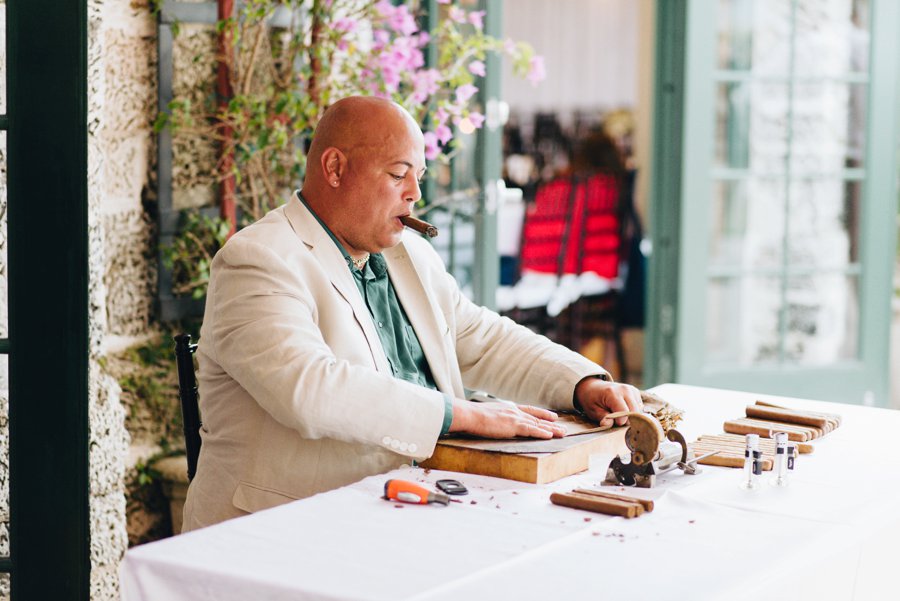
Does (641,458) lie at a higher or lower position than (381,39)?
lower

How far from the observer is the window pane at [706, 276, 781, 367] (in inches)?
171

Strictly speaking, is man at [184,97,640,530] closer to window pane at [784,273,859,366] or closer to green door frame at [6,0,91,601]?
green door frame at [6,0,91,601]

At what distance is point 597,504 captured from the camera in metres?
1.60

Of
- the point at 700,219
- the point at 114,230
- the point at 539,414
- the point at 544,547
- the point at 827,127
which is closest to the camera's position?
the point at 544,547

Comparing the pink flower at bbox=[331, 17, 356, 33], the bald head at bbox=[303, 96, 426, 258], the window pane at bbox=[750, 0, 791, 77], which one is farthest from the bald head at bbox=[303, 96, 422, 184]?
the window pane at bbox=[750, 0, 791, 77]

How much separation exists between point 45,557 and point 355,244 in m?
0.90

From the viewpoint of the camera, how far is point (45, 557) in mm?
2344

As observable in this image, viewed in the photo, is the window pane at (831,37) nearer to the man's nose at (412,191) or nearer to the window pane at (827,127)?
the window pane at (827,127)

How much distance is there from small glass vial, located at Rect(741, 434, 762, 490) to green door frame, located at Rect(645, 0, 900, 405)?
247 cm

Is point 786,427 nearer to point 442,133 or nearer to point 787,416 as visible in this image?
point 787,416

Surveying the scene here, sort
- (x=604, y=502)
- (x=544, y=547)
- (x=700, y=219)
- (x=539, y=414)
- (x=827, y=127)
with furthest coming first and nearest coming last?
(x=827, y=127) → (x=700, y=219) → (x=539, y=414) → (x=604, y=502) → (x=544, y=547)

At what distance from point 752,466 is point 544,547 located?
44 centimetres

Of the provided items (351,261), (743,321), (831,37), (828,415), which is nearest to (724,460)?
(828,415)

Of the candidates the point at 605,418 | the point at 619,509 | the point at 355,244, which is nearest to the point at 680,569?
the point at 619,509
